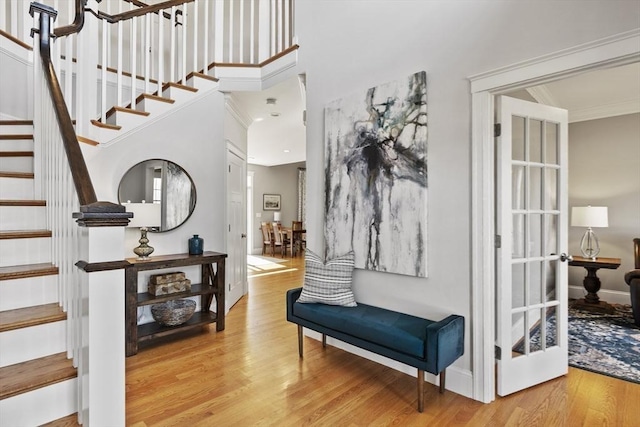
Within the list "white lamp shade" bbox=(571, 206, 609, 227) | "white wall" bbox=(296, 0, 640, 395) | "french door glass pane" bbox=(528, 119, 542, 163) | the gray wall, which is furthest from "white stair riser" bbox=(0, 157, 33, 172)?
the gray wall

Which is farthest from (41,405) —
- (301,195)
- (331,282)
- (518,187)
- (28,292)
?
(301,195)

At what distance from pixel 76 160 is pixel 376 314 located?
2089 millimetres

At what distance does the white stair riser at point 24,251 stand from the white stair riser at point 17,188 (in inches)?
23.9

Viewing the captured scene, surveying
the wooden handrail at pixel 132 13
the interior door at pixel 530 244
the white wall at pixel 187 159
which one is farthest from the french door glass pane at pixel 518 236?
the wooden handrail at pixel 132 13

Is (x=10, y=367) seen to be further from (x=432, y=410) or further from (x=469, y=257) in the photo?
(x=469, y=257)

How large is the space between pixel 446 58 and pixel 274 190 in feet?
27.1

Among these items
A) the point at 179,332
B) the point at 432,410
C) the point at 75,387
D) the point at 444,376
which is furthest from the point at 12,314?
the point at 444,376

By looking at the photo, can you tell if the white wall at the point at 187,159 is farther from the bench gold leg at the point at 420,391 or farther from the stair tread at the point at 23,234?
the bench gold leg at the point at 420,391

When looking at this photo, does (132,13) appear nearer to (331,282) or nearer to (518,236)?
(331,282)

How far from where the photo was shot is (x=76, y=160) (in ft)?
4.98

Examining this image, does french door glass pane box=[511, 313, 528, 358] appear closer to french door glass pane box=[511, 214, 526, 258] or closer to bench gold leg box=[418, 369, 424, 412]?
french door glass pane box=[511, 214, 526, 258]

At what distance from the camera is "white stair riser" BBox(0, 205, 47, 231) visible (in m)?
2.10

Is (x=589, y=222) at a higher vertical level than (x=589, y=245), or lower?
higher

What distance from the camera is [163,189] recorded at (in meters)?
3.48
